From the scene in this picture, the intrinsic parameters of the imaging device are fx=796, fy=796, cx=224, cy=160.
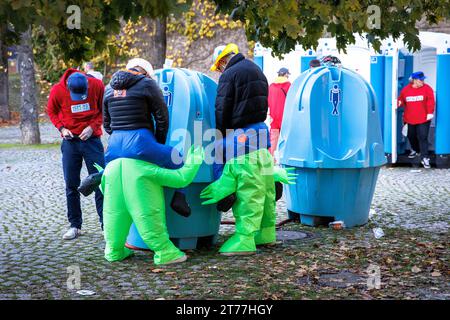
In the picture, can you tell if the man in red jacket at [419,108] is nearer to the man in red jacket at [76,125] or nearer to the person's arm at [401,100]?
the person's arm at [401,100]

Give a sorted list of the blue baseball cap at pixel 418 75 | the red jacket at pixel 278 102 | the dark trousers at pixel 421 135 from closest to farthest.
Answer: the red jacket at pixel 278 102
the blue baseball cap at pixel 418 75
the dark trousers at pixel 421 135

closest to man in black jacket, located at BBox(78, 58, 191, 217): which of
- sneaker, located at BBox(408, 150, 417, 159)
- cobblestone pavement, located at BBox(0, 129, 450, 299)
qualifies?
cobblestone pavement, located at BBox(0, 129, 450, 299)

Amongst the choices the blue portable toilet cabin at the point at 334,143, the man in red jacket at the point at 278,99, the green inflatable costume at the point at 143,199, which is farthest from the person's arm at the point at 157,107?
the man in red jacket at the point at 278,99

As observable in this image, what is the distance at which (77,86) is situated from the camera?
26.3ft

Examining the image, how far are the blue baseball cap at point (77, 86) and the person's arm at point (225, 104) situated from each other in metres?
1.67

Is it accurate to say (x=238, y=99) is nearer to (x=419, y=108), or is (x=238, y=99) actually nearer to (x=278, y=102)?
(x=278, y=102)

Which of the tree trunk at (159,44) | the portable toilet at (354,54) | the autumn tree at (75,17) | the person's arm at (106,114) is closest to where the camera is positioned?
the autumn tree at (75,17)

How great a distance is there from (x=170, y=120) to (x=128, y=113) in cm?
56

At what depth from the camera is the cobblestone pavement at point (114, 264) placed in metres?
5.94

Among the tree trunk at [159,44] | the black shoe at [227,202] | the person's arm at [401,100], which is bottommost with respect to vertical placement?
the black shoe at [227,202]

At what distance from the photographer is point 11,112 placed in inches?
1347

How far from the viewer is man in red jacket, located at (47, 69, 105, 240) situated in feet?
26.5

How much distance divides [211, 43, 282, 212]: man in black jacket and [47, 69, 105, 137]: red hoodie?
160cm

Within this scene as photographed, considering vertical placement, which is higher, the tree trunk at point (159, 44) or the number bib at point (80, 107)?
the tree trunk at point (159, 44)
